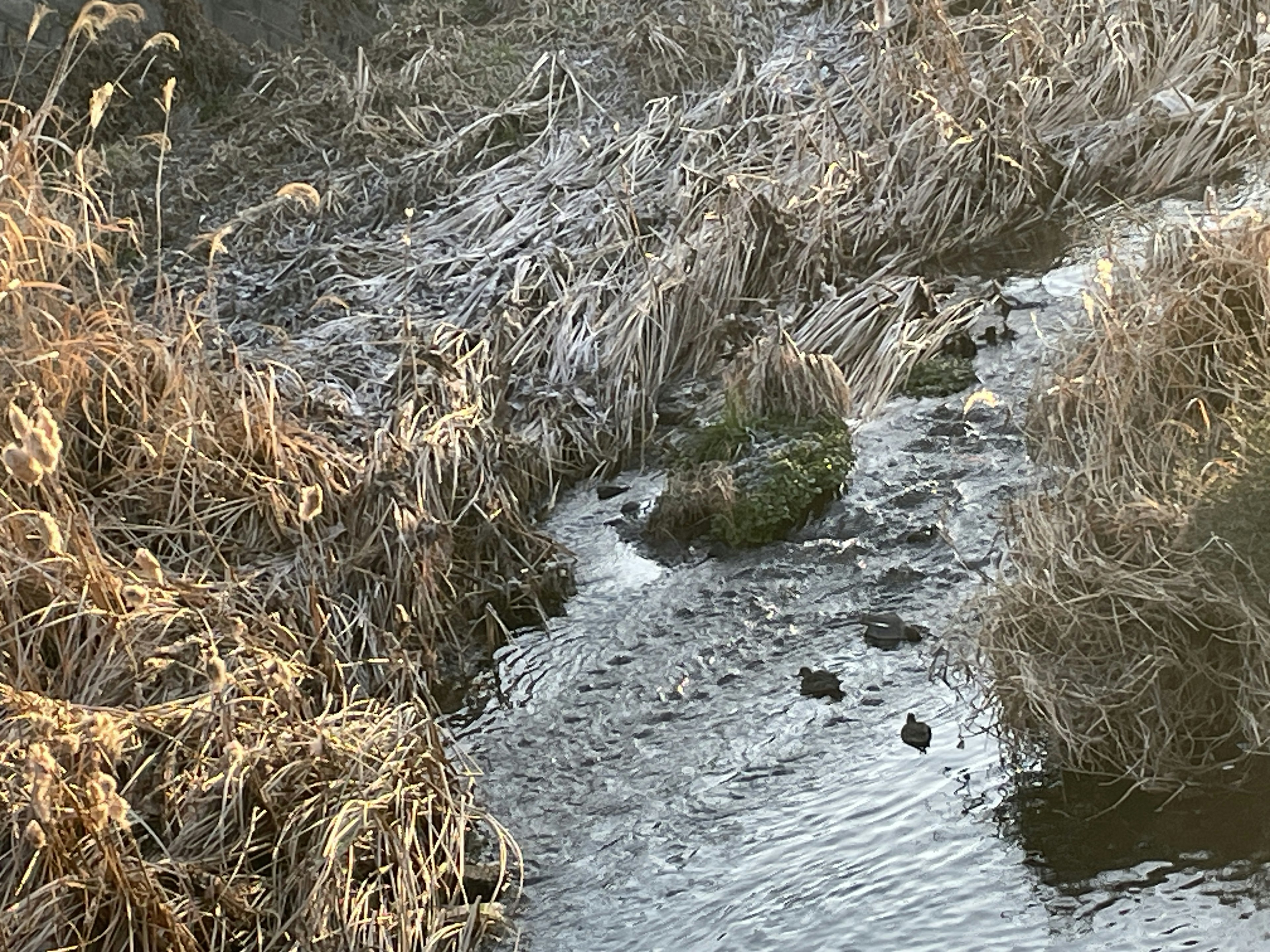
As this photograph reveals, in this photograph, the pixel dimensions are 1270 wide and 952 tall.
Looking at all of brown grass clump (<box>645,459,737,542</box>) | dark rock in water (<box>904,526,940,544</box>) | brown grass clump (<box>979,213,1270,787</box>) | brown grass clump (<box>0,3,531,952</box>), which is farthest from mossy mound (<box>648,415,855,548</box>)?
brown grass clump (<box>979,213,1270,787</box>)

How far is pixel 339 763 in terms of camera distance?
14.3ft

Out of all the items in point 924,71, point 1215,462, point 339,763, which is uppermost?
point 924,71

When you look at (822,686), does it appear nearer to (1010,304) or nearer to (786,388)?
(786,388)

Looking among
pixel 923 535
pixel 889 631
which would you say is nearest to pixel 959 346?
pixel 923 535

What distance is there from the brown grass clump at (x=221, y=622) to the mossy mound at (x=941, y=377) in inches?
77.1

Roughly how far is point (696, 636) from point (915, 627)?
0.84 m

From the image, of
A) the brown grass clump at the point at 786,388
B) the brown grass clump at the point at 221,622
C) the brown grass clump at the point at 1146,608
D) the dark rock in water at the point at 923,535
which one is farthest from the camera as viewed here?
the brown grass clump at the point at 786,388

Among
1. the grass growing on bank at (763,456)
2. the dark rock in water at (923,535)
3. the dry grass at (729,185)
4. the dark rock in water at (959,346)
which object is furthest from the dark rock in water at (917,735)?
the dark rock in water at (959,346)

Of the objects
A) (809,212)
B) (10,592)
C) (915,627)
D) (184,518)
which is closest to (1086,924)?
(915,627)

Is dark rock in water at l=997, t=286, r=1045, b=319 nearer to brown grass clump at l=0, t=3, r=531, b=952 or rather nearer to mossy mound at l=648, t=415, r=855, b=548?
mossy mound at l=648, t=415, r=855, b=548

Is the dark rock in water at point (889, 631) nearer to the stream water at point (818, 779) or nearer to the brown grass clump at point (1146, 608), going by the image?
the stream water at point (818, 779)

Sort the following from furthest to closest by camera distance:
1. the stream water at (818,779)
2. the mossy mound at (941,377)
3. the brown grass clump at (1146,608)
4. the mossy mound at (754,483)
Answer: the mossy mound at (941,377) → the mossy mound at (754,483) → the brown grass clump at (1146,608) → the stream water at (818,779)

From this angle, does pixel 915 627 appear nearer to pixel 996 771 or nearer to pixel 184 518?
pixel 996 771

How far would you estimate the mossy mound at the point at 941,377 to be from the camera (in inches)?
292
